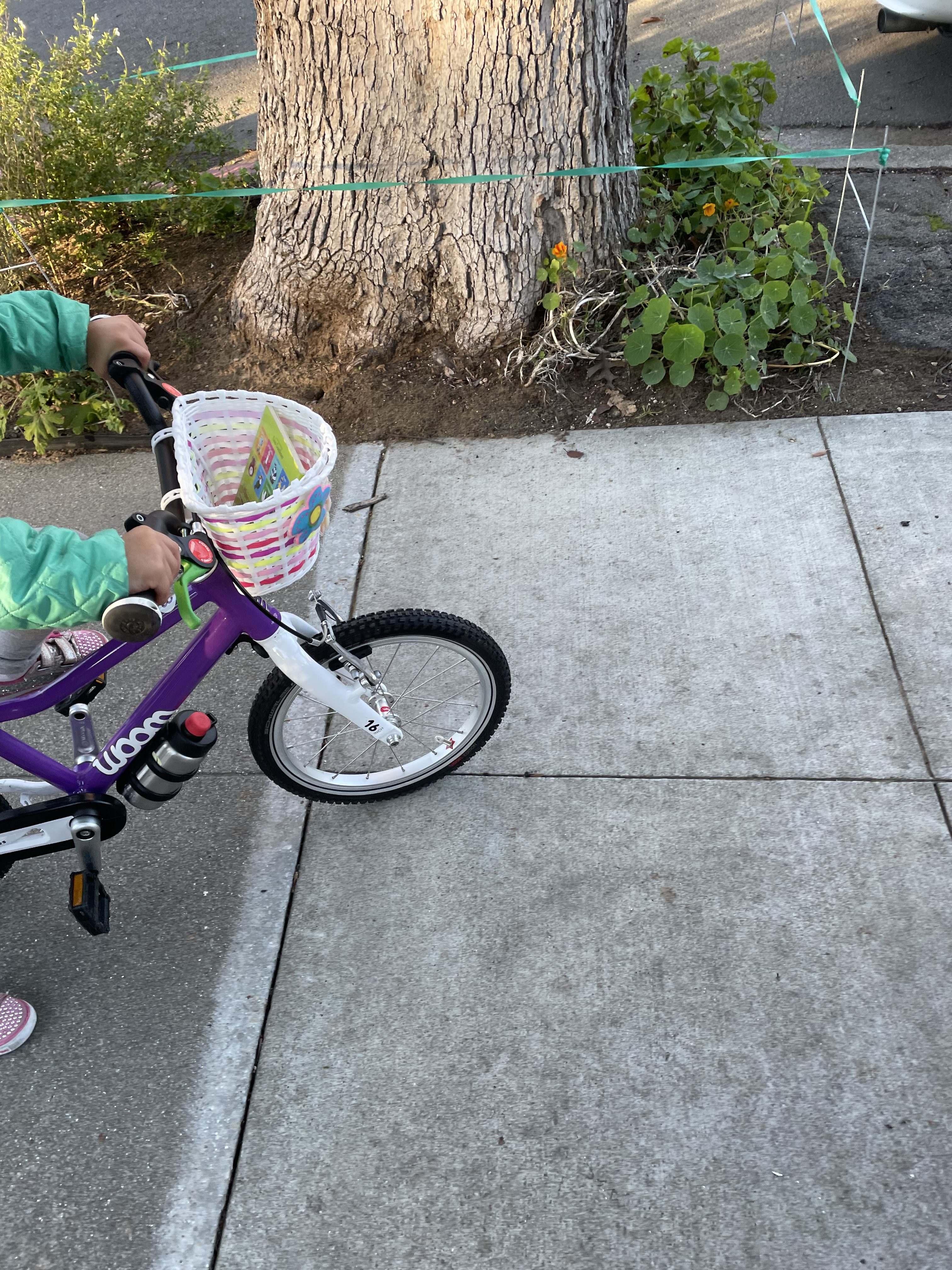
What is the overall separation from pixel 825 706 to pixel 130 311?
3635 millimetres

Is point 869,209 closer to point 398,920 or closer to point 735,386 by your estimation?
point 735,386

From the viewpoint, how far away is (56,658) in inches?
93.4

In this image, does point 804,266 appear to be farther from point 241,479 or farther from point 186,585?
point 186,585

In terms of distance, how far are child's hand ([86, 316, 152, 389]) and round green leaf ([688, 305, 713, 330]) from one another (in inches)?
94.6

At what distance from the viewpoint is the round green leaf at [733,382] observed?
398cm

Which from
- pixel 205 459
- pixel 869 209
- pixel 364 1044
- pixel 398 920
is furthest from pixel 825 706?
pixel 869 209

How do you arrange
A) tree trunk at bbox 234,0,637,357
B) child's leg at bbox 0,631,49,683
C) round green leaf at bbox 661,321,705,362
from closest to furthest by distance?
1. child's leg at bbox 0,631,49,683
2. tree trunk at bbox 234,0,637,357
3. round green leaf at bbox 661,321,705,362

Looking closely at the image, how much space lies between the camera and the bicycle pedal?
2303mm

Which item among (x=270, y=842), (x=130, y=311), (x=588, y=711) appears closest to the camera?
(x=270, y=842)

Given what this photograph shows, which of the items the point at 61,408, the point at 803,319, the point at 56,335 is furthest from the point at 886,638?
the point at 61,408

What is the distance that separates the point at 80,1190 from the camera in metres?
2.14

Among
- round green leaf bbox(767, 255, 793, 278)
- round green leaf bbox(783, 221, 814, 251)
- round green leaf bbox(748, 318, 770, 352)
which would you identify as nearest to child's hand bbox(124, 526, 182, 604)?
round green leaf bbox(748, 318, 770, 352)

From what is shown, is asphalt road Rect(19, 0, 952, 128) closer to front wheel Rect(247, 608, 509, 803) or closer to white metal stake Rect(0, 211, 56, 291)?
white metal stake Rect(0, 211, 56, 291)

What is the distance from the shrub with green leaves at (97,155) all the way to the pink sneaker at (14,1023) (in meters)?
3.19
